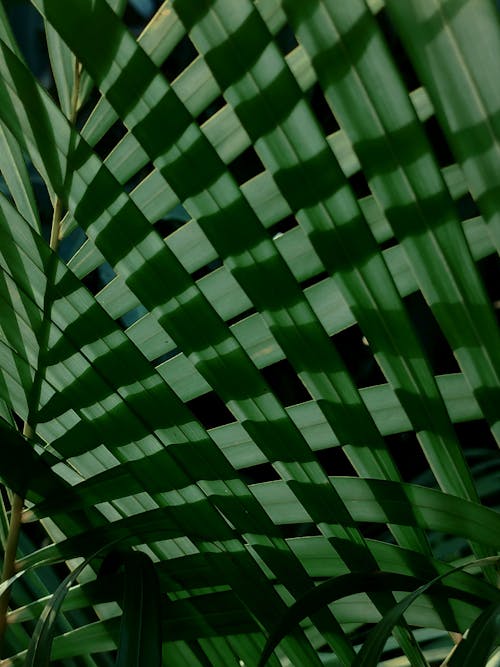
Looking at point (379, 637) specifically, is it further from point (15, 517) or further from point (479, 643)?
point (15, 517)

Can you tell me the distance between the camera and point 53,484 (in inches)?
24.1

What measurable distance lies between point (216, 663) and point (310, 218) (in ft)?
1.29

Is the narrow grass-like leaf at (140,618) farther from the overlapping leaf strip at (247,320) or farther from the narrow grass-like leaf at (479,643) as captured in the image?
the narrow grass-like leaf at (479,643)

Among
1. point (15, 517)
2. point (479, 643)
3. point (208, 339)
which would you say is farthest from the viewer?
point (15, 517)

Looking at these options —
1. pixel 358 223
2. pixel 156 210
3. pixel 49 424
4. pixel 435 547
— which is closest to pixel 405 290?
pixel 358 223

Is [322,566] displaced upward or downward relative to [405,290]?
downward

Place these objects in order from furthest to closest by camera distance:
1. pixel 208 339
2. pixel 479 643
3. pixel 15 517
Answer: pixel 15 517
pixel 208 339
pixel 479 643

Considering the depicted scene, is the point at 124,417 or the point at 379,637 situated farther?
the point at 124,417

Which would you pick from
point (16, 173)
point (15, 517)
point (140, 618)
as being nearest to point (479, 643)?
point (140, 618)

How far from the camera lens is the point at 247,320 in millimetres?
616

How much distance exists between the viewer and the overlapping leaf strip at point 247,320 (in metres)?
0.45

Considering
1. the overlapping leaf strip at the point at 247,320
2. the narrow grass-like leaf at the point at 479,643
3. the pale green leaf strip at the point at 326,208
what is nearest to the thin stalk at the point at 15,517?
the overlapping leaf strip at the point at 247,320

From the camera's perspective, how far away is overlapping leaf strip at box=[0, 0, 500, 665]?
1.46 ft

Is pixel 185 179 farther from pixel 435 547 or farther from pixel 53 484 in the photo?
pixel 435 547
